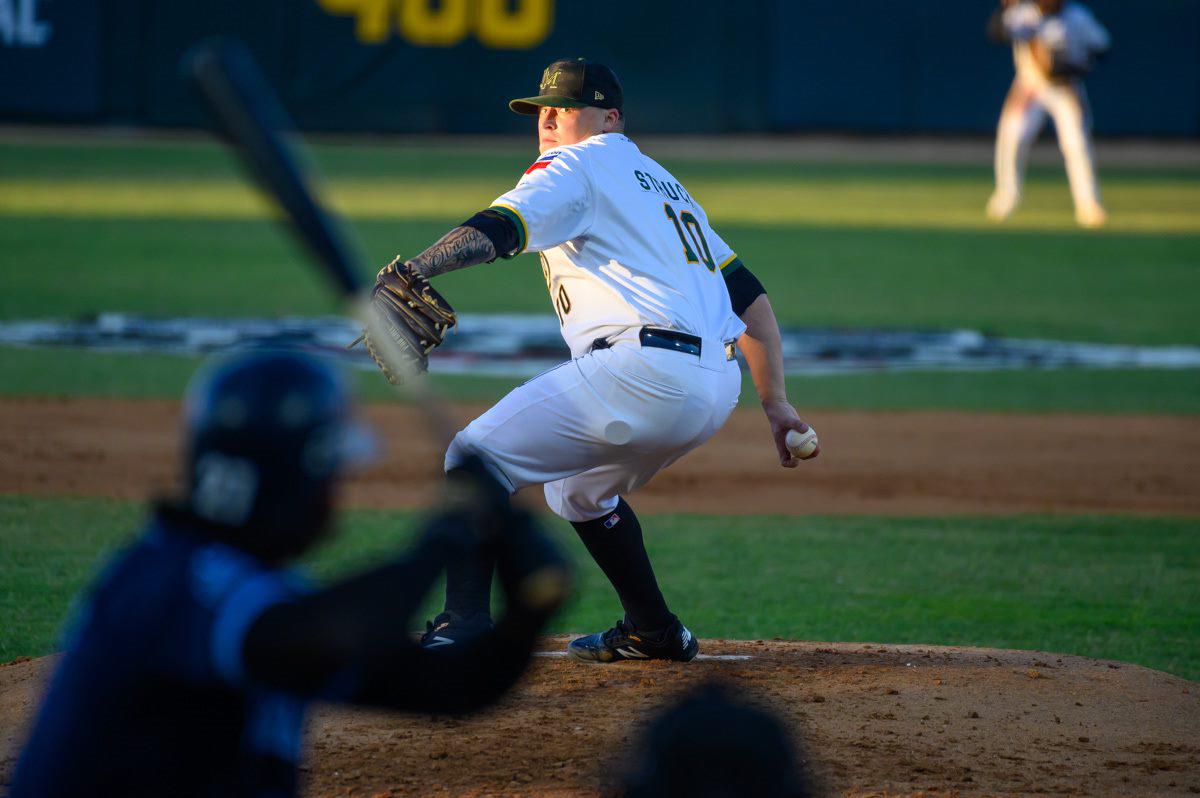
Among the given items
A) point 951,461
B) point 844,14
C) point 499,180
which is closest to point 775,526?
point 951,461

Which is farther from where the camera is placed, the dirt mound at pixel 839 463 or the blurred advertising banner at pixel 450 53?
the blurred advertising banner at pixel 450 53

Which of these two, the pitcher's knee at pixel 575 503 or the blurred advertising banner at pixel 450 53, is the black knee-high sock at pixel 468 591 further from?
the blurred advertising banner at pixel 450 53

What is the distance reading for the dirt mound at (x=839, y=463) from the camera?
7715mm

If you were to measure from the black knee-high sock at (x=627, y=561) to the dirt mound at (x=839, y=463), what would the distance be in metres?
2.75

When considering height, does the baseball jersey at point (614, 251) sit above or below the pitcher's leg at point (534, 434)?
above

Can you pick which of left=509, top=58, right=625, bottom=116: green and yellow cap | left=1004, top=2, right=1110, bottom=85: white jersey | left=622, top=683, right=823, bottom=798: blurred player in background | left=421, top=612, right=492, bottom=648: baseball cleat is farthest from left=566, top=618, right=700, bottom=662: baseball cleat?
left=1004, top=2, right=1110, bottom=85: white jersey

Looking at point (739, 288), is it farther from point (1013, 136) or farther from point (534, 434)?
point (1013, 136)

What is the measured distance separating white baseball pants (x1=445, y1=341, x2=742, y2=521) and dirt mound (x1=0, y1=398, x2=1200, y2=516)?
3219mm

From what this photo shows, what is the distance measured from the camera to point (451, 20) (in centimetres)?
2538

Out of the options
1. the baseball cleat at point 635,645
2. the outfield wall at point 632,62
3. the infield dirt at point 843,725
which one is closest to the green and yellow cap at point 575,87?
the baseball cleat at point 635,645

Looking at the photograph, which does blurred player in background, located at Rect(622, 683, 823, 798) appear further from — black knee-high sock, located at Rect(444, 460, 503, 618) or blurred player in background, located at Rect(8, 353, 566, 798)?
black knee-high sock, located at Rect(444, 460, 503, 618)

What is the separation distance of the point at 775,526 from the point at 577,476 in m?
2.87

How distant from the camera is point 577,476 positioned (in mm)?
4527

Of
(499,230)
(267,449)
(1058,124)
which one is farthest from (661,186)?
(1058,124)
